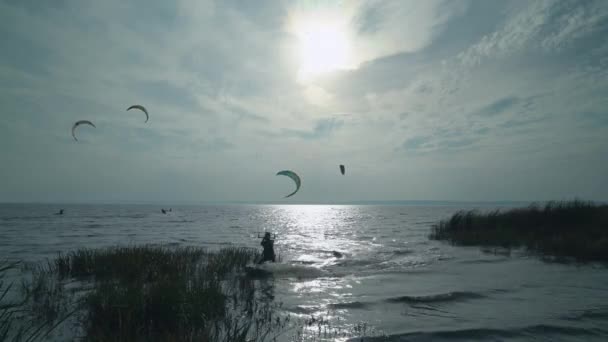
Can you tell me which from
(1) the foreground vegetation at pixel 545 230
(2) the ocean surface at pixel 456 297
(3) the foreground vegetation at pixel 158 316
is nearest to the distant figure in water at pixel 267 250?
(2) the ocean surface at pixel 456 297

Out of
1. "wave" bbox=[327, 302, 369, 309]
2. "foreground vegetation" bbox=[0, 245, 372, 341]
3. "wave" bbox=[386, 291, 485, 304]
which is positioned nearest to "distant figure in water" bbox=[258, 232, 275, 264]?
"foreground vegetation" bbox=[0, 245, 372, 341]

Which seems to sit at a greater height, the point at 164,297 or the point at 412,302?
the point at 164,297

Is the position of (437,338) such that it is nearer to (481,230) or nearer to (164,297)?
(164,297)

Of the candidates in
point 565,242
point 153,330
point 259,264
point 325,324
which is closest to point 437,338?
point 325,324

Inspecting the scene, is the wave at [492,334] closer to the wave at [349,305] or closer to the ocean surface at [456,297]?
the ocean surface at [456,297]

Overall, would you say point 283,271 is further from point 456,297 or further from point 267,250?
point 456,297
